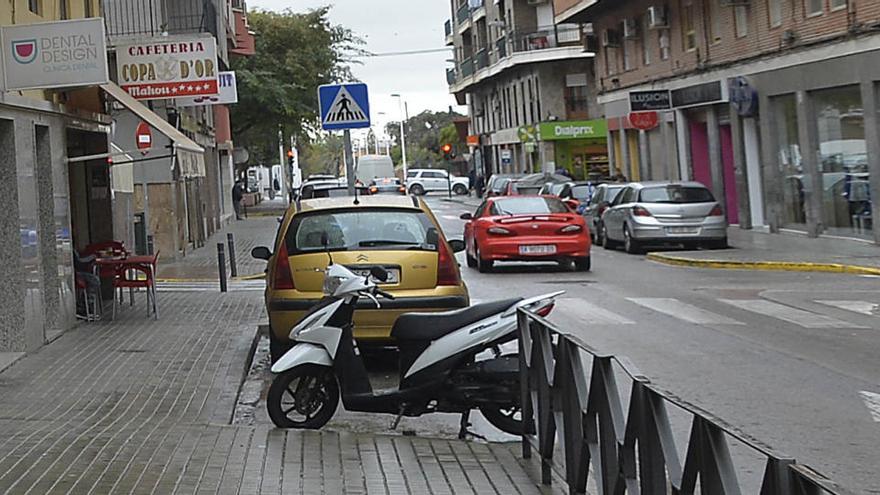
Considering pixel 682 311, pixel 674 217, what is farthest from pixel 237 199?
pixel 682 311

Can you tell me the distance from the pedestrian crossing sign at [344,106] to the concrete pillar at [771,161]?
14.6m

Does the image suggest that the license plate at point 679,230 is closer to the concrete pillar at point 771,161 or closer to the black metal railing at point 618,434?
the concrete pillar at point 771,161

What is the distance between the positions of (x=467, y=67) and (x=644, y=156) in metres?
36.2

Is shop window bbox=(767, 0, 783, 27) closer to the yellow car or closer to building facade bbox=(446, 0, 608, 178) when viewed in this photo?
the yellow car

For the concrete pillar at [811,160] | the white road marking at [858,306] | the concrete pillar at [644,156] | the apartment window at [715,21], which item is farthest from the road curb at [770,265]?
the concrete pillar at [644,156]

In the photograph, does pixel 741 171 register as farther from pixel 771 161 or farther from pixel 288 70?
pixel 288 70

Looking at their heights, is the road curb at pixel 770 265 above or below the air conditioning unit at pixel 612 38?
below

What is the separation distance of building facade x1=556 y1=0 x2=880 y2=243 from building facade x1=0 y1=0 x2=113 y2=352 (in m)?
14.1

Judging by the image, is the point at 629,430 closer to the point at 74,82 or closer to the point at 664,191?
the point at 74,82

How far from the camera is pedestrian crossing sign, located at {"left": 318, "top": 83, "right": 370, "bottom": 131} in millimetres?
17062

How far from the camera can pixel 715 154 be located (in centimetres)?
3350

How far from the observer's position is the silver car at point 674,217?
1037 inches

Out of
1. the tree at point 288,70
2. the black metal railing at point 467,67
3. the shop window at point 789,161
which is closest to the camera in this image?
the shop window at point 789,161

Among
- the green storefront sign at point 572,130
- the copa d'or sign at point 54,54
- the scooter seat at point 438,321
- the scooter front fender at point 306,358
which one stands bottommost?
the scooter front fender at point 306,358
